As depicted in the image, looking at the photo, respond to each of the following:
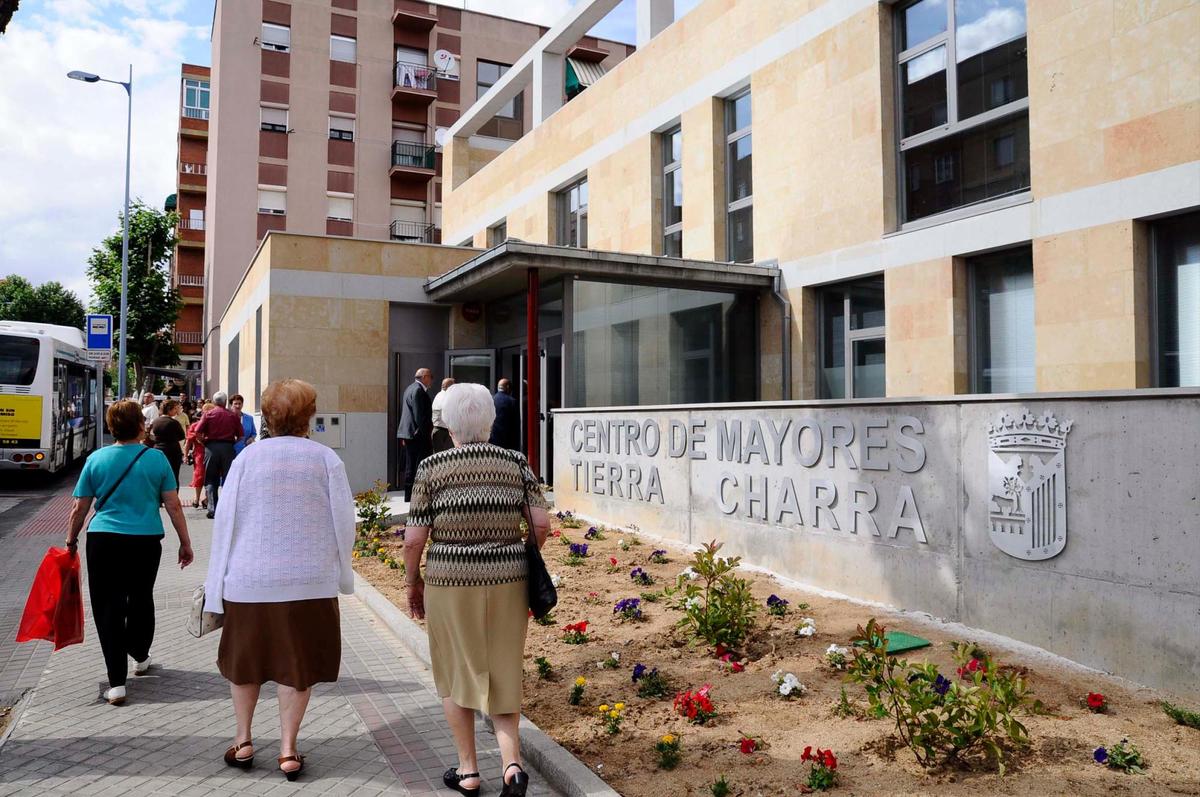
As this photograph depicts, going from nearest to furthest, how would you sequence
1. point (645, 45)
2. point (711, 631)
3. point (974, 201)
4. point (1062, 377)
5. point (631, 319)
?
1. point (711, 631)
2. point (1062, 377)
3. point (974, 201)
4. point (631, 319)
5. point (645, 45)

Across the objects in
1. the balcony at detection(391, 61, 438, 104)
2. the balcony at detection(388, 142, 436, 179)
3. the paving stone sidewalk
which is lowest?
the paving stone sidewalk

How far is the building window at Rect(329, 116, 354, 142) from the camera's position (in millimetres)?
40531

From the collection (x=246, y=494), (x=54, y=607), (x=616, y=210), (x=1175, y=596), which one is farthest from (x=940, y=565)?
(x=616, y=210)

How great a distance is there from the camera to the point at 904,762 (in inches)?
151

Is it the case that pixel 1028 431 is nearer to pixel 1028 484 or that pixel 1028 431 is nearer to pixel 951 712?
pixel 1028 484

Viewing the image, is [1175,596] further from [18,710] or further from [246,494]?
[18,710]

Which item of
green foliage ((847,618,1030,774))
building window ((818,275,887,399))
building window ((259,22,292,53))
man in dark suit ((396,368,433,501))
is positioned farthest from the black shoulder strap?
building window ((259,22,292,53))

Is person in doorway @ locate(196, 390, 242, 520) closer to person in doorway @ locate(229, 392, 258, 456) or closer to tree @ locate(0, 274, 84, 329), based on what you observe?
person in doorway @ locate(229, 392, 258, 456)

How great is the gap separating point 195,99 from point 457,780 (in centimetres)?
5589

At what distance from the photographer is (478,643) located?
3.75m

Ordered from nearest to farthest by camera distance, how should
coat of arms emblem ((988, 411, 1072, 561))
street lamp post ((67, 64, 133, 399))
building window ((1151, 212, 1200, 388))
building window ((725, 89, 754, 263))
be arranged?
coat of arms emblem ((988, 411, 1072, 561)), building window ((1151, 212, 1200, 388)), building window ((725, 89, 754, 263)), street lamp post ((67, 64, 133, 399))

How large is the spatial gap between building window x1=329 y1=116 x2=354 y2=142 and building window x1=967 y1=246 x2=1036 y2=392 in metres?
35.3

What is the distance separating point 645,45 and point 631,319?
6448 millimetres

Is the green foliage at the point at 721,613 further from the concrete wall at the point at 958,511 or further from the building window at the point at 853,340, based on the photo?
the building window at the point at 853,340
